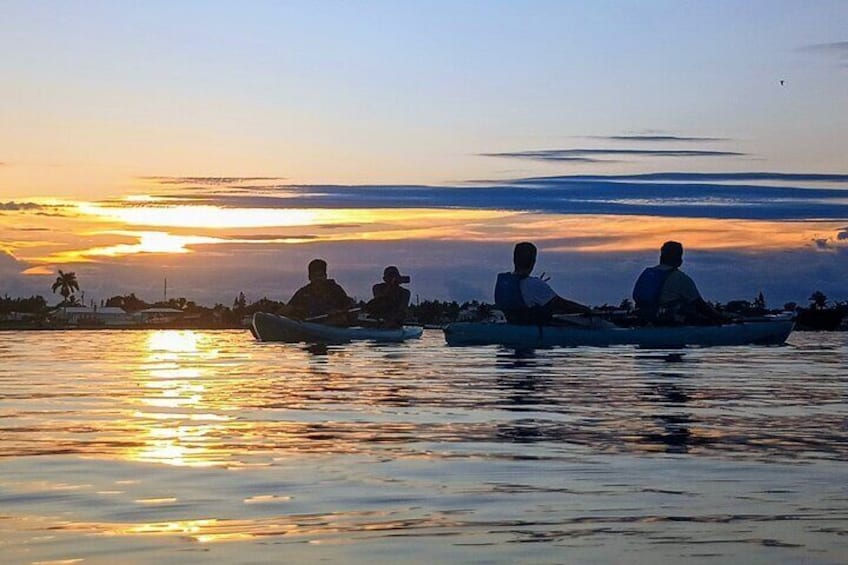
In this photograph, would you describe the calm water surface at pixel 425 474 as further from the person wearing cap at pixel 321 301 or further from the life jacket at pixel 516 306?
the person wearing cap at pixel 321 301

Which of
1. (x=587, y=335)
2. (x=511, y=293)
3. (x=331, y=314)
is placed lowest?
(x=587, y=335)

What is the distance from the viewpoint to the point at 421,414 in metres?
17.7

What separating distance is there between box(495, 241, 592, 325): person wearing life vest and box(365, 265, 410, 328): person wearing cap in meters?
9.71

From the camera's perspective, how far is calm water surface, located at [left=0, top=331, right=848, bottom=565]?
8453mm

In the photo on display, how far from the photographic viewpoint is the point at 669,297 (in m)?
48.0

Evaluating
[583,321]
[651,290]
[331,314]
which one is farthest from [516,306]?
[331,314]

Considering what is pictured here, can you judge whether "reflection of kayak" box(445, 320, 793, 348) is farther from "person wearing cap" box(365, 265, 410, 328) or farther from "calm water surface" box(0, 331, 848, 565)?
"calm water surface" box(0, 331, 848, 565)

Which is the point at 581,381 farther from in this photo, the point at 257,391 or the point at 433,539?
the point at 433,539

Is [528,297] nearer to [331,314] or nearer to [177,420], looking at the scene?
[331,314]

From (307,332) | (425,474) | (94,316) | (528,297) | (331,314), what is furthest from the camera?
(94,316)

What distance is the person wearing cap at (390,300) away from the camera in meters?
56.4

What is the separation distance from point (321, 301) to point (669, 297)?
1440 cm

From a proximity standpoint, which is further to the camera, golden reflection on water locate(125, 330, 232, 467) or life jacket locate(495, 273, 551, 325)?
life jacket locate(495, 273, 551, 325)

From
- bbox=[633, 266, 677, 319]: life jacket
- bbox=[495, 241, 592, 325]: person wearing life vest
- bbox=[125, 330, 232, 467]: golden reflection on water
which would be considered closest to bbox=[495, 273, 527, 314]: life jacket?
bbox=[495, 241, 592, 325]: person wearing life vest
